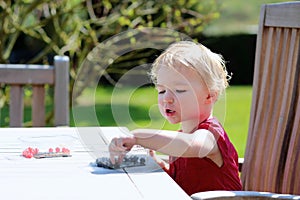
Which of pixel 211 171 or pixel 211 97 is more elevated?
pixel 211 97

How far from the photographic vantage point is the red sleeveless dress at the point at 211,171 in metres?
1.88

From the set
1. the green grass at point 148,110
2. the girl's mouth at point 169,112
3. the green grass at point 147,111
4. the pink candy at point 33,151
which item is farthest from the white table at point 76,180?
the green grass at point 148,110

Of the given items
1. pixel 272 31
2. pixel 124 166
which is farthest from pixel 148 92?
pixel 124 166

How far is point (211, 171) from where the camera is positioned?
6.28 feet

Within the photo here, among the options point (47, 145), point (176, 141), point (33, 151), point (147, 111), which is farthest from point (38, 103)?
point (147, 111)

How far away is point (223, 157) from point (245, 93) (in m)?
8.17

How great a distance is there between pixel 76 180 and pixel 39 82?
141 centimetres

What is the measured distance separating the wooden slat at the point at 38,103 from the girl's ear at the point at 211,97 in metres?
1.21

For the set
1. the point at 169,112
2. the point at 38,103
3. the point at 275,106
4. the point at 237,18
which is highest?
the point at 169,112

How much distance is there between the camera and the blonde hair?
1778mm

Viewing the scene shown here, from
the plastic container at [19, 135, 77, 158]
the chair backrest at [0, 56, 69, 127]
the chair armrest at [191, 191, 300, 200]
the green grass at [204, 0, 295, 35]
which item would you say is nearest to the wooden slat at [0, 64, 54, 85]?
the chair backrest at [0, 56, 69, 127]

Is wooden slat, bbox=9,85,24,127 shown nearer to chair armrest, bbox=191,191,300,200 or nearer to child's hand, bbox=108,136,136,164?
child's hand, bbox=108,136,136,164

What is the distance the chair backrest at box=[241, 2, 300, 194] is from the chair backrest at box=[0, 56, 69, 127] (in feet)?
3.07

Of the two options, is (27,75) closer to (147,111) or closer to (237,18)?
(147,111)
